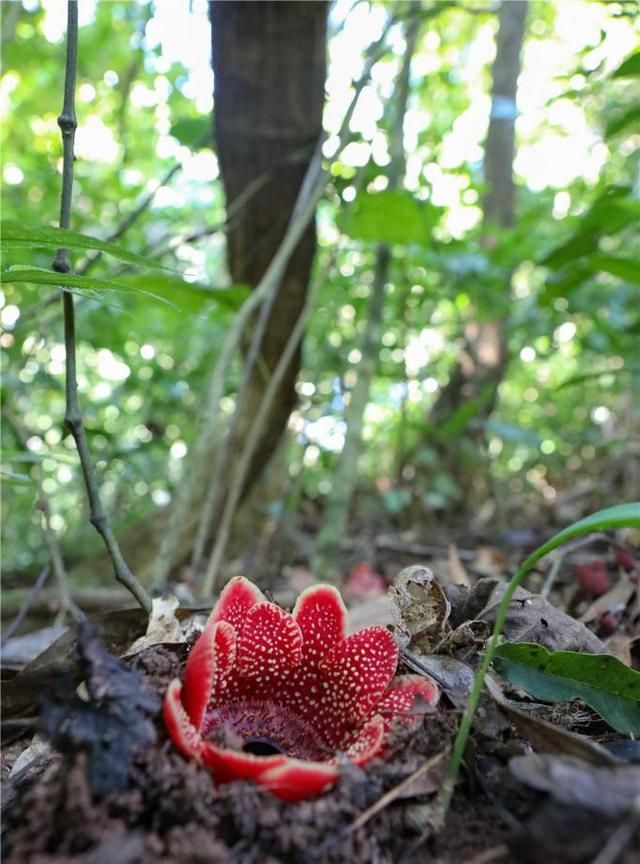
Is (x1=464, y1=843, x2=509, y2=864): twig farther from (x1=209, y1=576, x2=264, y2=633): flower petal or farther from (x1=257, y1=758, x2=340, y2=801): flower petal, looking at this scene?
(x1=209, y1=576, x2=264, y2=633): flower petal

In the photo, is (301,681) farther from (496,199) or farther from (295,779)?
(496,199)

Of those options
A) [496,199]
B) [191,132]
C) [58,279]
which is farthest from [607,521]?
[496,199]

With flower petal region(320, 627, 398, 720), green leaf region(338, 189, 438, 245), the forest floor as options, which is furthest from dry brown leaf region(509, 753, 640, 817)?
green leaf region(338, 189, 438, 245)

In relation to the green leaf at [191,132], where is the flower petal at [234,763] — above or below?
below

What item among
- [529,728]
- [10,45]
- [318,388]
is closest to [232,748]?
[529,728]

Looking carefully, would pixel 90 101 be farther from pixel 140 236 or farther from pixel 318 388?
pixel 318 388

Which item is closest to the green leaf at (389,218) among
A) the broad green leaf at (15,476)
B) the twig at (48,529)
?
the twig at (48,529)

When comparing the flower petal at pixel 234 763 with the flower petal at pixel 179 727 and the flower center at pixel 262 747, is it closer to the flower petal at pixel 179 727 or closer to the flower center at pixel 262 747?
the flower petal at pixel 179 727
